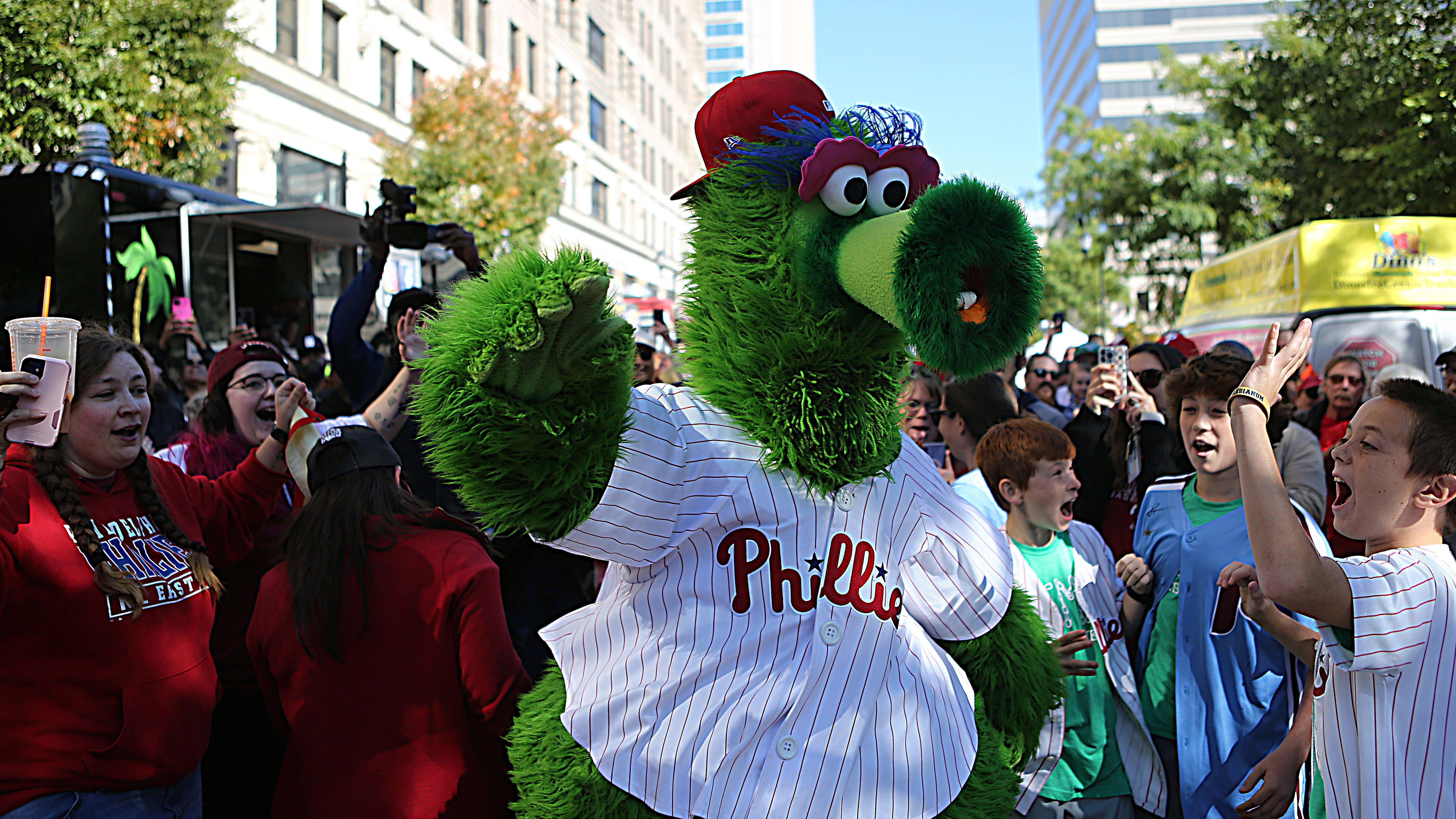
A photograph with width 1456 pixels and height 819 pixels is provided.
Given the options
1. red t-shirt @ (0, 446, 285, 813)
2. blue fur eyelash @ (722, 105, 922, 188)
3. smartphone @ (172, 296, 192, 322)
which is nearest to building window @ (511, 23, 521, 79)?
smartphone @ (172, 296, 192, 322)

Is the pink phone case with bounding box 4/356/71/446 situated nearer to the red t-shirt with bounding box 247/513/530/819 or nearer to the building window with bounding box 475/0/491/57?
the red t-shirt with bounding box 247/513/530/819

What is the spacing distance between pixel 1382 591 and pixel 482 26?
27174mm

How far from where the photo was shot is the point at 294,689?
107 inches

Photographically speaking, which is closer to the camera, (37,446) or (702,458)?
(702,458)

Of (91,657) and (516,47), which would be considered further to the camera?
(516,47)

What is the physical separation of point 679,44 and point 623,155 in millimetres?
12331

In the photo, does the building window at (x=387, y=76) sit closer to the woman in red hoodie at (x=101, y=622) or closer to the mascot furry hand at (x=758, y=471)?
the woman in red hoodie at (x=101, y=622)

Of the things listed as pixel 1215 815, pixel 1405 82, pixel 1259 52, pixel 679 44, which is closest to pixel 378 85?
pixel 1259 52

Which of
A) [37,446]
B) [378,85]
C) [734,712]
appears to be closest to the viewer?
[734,712]

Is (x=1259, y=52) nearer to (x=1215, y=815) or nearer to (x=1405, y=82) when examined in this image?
(x=1405, y=82)

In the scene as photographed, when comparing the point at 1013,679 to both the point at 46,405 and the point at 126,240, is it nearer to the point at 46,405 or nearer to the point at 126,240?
the point at 46,405

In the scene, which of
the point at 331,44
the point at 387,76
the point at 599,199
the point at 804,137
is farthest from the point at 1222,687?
A: the point at 599,199

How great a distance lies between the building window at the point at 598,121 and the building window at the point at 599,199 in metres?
1.39

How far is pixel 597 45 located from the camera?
35.3m
